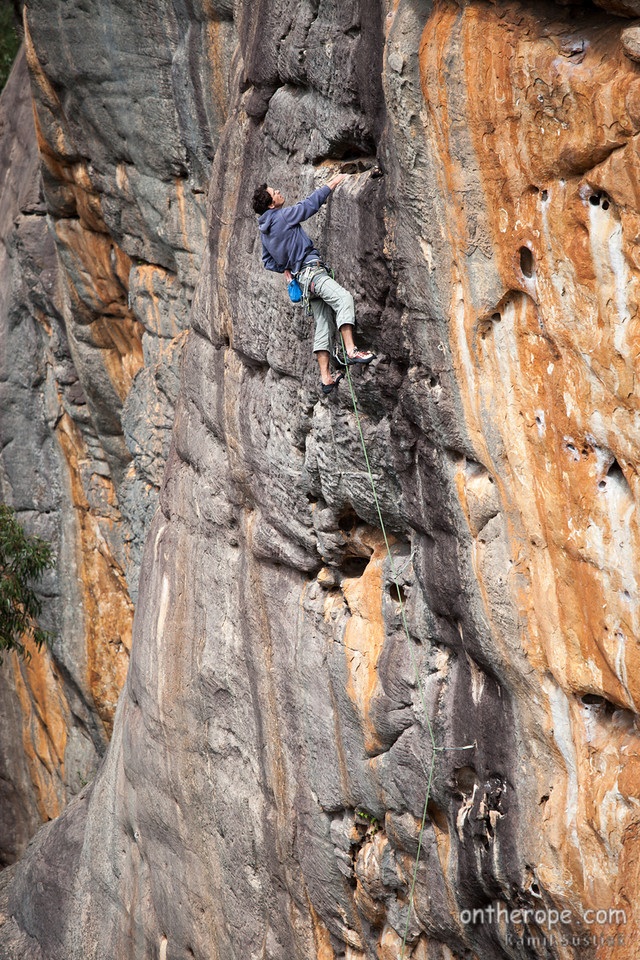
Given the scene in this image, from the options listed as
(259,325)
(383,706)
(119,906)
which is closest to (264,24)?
(259,325)

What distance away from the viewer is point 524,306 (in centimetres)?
550

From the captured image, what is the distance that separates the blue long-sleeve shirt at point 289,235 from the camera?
6.54m

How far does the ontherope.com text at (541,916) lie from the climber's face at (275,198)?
4.94 m

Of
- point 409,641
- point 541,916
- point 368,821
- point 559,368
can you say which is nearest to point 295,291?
point 559,368

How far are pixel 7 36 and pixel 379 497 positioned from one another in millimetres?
18495

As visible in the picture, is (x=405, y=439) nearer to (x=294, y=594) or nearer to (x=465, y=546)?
(x=465, y=546)

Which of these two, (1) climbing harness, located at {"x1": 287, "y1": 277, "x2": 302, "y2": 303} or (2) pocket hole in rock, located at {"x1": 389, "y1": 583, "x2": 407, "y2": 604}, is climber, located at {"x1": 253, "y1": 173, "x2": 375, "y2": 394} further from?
(2) pocket hole in rock, located at {"x1": 389, "y1": 583, "x2": 407, "y2": 604}

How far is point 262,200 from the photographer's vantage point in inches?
269

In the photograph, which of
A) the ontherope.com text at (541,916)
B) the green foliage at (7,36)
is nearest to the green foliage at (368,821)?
the ontherope.com text at (541,916)

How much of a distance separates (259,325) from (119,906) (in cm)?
658

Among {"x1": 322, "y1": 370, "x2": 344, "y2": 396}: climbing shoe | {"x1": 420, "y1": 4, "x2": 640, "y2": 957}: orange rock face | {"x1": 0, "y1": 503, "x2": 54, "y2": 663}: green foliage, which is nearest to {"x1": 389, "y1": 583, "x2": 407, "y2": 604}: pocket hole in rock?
{"x1": 420, "y1": 4, "x2": 640, "y2": 957}: orange rock face

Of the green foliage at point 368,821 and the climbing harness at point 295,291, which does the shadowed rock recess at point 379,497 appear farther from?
the climbing harness at point 295,291

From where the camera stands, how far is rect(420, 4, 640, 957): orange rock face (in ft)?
16.1

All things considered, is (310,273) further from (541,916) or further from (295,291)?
(541,916)
